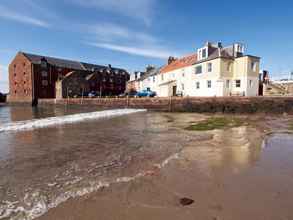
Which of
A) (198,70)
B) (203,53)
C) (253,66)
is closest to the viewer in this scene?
(253,66)

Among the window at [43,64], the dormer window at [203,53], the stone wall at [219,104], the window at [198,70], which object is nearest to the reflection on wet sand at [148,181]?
the stone wall at [219,104]

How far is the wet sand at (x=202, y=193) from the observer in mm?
3191

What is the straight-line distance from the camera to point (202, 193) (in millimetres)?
3871

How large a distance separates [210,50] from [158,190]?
2970cm

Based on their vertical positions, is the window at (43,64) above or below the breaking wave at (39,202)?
above

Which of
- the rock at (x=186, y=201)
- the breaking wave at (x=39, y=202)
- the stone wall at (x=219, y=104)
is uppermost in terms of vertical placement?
the stone wall at (x=219, y=104)

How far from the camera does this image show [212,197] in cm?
370

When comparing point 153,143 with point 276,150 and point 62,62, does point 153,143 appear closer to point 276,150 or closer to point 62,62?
point 276,150

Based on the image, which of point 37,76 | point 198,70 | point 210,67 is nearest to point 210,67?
point 210,67

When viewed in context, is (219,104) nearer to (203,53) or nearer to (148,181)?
(203,53)

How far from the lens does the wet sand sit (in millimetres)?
3191

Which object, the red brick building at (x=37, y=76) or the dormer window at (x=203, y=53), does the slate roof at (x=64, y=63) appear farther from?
the dormer window at (x=203, y=53)

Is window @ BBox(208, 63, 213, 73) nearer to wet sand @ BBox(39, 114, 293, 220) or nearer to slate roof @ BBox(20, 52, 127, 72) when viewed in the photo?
wet sand @ BBox(39, 114, 293, 220)

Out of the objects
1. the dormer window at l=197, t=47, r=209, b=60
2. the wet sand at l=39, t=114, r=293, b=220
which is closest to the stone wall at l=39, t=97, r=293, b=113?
the dormer window at l=197, t=47, r=209, b=60
